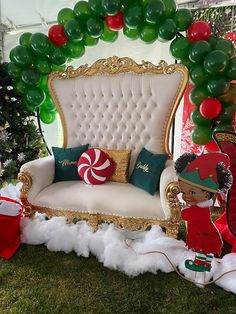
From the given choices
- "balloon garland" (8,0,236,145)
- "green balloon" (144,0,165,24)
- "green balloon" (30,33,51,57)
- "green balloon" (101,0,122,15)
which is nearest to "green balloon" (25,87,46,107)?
"balloon garland" (8,0,236,145)

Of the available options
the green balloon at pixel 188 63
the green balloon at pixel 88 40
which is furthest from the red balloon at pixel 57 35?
the green balloon at pixel 188 63

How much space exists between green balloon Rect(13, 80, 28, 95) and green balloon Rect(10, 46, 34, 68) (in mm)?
183

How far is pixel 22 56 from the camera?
2781 mm

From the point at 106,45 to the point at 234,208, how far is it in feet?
8.58

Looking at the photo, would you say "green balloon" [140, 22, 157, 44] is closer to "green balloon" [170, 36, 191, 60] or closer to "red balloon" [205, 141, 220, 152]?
"green balloon" [170, 36, 191, 60]

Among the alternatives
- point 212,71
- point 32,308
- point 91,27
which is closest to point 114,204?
point 32,308

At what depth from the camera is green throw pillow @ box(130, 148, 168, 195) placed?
224 cm

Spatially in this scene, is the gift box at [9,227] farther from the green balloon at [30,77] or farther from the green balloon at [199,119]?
the green balloon at [199,119]

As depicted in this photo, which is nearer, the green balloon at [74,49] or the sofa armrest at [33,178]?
the sofa armrest at [33,178]

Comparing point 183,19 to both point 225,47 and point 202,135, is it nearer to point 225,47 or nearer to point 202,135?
point 225,47

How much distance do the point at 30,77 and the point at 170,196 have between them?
1.82m

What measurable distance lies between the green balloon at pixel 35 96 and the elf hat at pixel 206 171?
1.92 m

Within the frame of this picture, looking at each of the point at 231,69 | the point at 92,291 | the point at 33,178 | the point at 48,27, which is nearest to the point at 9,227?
the point at 33,178

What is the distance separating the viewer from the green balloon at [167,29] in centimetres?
243
